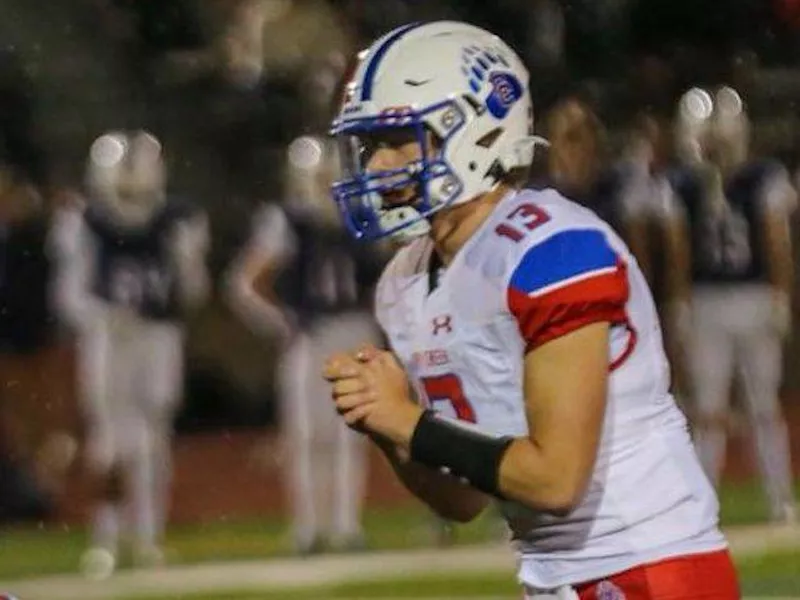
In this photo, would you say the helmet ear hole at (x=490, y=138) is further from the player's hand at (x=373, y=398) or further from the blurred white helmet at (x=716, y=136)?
the blurred white helmet at (x=716, y=136)

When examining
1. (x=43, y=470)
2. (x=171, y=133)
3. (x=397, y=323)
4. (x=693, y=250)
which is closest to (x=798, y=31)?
(x=171, y=133)

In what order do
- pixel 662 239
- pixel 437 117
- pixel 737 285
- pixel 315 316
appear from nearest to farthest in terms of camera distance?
pixel 437 117
pixel 315 316
pixel 737 285
pixel 662 239

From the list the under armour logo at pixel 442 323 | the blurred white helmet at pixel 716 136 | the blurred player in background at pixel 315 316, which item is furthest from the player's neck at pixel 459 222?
the blurred white helmet at pixel 716 136

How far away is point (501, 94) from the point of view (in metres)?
3.17

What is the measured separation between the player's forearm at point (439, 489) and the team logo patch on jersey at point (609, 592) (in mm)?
257

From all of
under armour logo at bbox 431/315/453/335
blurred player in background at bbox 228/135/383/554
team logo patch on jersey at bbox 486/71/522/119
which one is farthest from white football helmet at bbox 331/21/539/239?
blurred player in background at bbox 228/135/383/554

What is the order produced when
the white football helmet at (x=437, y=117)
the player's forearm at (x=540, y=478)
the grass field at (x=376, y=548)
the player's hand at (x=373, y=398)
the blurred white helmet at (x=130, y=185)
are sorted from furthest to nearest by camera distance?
the blurred white helmet at (x=130, y=185) → the grass field at (x=376, y=548) → the white football helmet at (x=437, y=117) → the player's hand at (x=373, y=398) → the player's forearm at (x=540, y=478)

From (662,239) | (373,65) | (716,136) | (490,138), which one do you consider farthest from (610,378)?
(662,239)

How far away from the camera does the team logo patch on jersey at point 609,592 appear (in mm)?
3055

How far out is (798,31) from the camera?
44.3 feet

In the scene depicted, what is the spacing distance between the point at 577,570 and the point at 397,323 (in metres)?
0.44

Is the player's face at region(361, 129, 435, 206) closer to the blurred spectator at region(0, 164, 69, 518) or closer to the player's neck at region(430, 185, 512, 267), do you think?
the player's neck at region(430, 185, 512, 267)

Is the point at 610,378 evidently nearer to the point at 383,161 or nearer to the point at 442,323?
the point at 442,323

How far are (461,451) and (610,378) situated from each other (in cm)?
22
